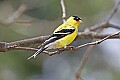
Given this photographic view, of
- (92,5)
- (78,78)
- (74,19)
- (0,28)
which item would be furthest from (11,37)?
(78,78)

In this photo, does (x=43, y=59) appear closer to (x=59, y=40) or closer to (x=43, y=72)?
(x=43, y=72)

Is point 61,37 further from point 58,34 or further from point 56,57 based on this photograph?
point 56,57

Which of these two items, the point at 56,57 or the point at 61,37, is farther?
the point at 56,57

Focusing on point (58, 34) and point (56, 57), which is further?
point (56, 57)

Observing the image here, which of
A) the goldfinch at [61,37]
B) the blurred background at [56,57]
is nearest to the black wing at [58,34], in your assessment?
the goldfinch at [61,37]

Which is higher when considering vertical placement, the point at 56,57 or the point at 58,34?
the point at 58,34

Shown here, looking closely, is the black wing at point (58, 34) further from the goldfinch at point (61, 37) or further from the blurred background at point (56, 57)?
the blurred background at point (56, 57)

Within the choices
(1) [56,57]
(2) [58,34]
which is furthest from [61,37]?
(1) [56,57]

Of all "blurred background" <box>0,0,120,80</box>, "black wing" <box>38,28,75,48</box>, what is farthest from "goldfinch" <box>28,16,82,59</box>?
"blurred background" <box>0,0,120,80</box>
